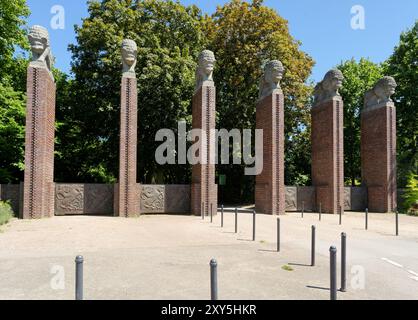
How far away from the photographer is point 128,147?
19.7m

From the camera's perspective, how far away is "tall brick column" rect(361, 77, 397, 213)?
2544 centimetres

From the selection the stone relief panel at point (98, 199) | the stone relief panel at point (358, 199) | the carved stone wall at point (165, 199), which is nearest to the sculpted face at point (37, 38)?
the stone relief panel at point (98, 199)

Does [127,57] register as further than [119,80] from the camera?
No

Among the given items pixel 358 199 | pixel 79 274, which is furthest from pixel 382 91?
pixel 79 274

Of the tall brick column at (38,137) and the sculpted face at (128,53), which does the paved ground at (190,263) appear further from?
the sculpted face at (128,53)

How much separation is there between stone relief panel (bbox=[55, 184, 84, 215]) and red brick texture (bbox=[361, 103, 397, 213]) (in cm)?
1917

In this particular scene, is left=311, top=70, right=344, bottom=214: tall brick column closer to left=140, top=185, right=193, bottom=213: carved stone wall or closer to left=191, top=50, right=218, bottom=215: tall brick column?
left=191, top=50, right=218, bottom=215: tall brick column

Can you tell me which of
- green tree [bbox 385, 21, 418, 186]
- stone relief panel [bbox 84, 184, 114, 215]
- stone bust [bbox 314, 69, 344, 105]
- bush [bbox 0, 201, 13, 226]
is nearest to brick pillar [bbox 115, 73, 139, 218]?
Result: stone relief panel [bbox 84, 184, 114, 215]

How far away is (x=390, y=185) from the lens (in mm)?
25453

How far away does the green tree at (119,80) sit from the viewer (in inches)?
1089

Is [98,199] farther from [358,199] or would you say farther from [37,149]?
[358,199]

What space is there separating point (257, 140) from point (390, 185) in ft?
31.6

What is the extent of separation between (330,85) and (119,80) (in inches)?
591

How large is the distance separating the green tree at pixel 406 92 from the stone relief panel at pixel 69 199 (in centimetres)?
2411
